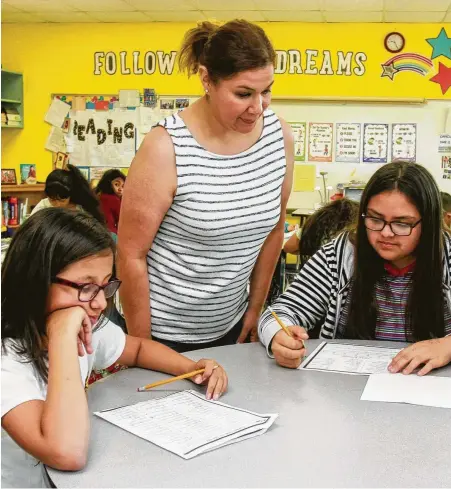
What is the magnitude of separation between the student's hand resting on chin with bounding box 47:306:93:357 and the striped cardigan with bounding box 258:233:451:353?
676 millimetres

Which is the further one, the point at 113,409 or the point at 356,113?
the point at 356,113

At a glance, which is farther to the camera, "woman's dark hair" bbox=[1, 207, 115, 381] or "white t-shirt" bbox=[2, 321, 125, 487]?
"woman's dark hair" bbox=[1, 207, 115, 381]

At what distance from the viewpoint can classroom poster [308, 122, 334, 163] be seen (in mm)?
6027

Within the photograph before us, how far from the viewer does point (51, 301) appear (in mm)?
1210

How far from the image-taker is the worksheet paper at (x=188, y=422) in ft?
3.46

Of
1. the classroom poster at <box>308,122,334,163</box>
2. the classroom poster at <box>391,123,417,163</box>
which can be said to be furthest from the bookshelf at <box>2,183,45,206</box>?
the classroom poster at <box>391,123,417,163</box>

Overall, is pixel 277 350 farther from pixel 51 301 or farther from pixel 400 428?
pixel 51 301

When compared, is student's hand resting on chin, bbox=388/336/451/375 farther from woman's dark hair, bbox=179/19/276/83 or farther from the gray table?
woman's dark hair, bbox=179/19/276/83

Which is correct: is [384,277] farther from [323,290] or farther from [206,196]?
[206,196]

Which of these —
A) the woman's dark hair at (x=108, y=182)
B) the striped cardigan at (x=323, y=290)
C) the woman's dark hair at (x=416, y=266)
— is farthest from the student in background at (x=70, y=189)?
the woman's dark hair at (x=416, y=266)

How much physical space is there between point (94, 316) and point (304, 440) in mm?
449

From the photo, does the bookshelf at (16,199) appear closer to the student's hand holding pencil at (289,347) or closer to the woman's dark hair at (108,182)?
the woman's dark hair at (108,182)

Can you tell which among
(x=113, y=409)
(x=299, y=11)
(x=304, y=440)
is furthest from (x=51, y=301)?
(x=299, y=11)

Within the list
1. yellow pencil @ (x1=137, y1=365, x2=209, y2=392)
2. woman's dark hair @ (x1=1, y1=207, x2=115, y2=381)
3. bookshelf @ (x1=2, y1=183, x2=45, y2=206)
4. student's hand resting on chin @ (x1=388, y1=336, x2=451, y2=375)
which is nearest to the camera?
woman's dark hair @ (x1=1, y1=207, x2=115, y2=381)
